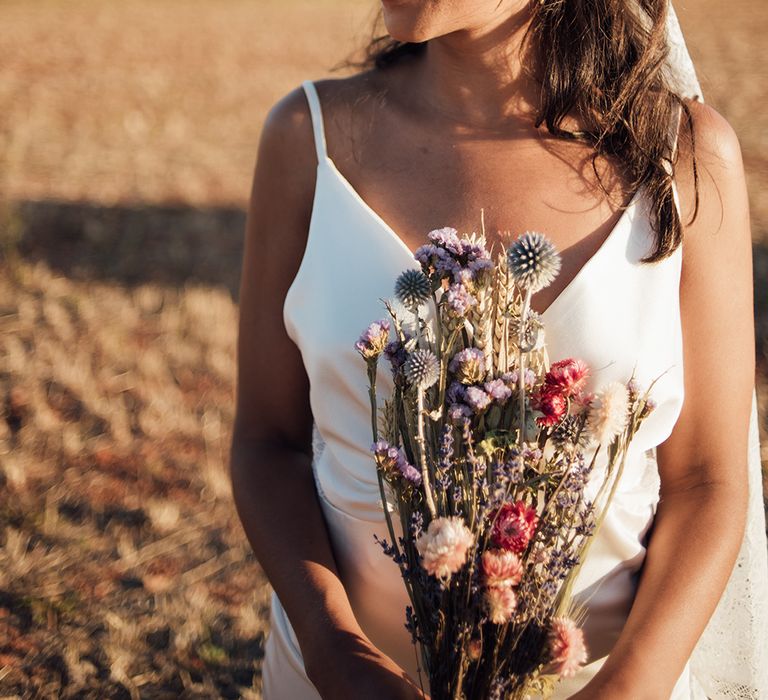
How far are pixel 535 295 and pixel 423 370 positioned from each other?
2.34ft

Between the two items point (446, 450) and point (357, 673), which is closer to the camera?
point (446, 450)

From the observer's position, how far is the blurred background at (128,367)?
3217 mm

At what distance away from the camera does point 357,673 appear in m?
1.80

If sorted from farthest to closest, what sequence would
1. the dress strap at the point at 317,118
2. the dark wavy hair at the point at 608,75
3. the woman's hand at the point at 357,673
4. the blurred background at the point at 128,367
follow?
the blurred background at the point at 128,367 → the dress strap at the point at 317,118 → the dark wavy hair at the point at 608,75 → the woman's hand at the point at 357,673

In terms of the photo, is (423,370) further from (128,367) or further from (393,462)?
(128,367)

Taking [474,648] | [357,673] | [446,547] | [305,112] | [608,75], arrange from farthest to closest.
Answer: [305,112], [608,75], [357,673], [474,648], [446,547]

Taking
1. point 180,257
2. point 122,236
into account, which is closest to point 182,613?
point 180,257

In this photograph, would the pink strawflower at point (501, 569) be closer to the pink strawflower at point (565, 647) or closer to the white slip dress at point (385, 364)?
the pink strawflower at point (565, 647)

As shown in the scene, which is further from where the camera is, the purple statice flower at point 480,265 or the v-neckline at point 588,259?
the v-neckline at point 588,259

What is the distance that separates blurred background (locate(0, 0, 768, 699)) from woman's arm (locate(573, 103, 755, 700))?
4.66 ft

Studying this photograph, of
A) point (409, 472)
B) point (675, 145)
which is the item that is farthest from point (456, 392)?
point (675, 145)

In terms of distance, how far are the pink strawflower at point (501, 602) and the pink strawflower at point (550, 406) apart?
275mm

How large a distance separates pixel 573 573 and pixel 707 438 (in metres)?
0.68

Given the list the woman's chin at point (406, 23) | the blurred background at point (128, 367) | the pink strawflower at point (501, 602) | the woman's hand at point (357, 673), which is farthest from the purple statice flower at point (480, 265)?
the blurred background at point (128, 367)
